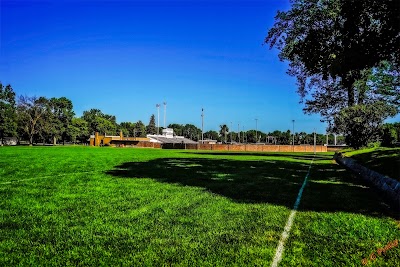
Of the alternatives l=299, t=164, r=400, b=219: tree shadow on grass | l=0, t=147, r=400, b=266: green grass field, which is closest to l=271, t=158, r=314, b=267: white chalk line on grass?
l=0, t=147, r=400, b=266: green grass field

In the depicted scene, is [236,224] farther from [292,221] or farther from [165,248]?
[165,248]

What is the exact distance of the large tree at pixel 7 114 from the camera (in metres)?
92.4

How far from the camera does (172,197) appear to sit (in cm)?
870

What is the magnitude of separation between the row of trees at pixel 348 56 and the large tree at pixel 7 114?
83.3m

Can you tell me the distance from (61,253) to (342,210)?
5.68 meters

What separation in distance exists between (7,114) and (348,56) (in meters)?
103

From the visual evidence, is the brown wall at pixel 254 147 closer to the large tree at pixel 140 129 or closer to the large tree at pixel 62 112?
the large tree at pixel 62 112

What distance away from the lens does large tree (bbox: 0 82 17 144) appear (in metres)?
92.4

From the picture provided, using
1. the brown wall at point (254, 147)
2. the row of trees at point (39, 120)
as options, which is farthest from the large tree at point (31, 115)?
the brown wall at point (254, 147)

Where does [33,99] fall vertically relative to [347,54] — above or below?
above

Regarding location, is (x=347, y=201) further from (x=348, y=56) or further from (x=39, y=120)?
(x=39, y=120)

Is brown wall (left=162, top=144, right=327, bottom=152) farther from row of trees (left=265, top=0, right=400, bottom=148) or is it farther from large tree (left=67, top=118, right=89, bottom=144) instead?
large tree (left=67, top=118, right=89, bottom=144)

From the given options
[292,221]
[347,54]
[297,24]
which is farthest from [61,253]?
[297,24]

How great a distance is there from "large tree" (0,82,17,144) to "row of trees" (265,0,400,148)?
273 ft
